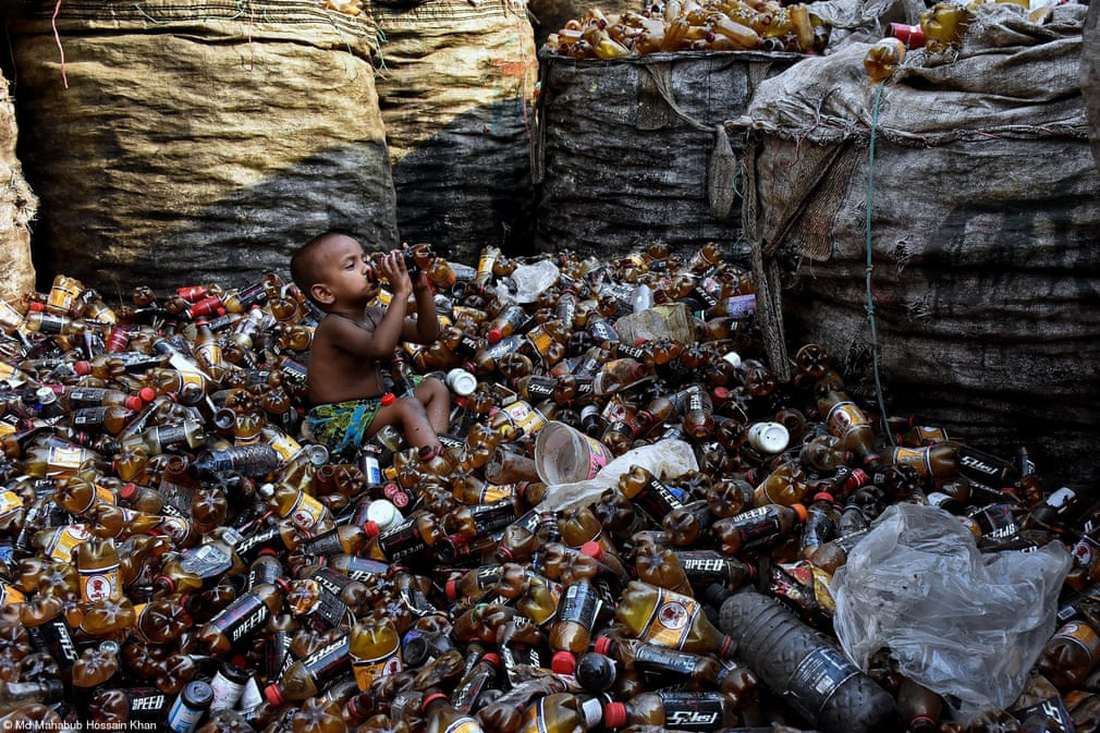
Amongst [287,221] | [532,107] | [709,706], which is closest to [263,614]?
[709,706]

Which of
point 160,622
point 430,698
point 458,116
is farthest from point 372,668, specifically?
point 458,116

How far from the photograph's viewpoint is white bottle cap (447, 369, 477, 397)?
367 centimetres

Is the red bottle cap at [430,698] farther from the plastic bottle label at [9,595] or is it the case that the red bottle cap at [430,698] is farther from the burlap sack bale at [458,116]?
the burlap sack bale at [458,116]

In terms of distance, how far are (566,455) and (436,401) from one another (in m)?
0.80

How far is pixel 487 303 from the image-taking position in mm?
4367

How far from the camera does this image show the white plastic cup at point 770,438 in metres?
2.99

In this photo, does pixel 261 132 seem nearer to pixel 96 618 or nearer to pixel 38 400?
pixel 38 400

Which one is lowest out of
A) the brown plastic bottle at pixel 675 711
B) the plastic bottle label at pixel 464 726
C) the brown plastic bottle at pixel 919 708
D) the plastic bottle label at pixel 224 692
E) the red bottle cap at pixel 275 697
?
the plastic bottle label at pixel 224 692

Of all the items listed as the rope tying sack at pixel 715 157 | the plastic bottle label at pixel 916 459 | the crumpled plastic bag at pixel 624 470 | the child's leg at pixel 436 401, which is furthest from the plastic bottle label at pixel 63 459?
the rope tying sack at pixel 715 157

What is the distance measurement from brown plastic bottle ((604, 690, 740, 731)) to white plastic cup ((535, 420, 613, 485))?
964mm

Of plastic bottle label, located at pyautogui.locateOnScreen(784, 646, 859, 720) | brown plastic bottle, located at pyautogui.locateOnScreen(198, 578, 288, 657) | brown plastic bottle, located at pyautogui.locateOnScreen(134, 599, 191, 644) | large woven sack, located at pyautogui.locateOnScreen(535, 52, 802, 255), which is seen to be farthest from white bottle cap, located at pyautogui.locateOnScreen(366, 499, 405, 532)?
large woven sack, located at pyautogui.locateOnScreen(535, 52, 802, 255)

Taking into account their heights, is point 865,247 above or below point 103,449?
above

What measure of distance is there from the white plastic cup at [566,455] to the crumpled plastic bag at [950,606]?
0.90m

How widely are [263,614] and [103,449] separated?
1177 mm
